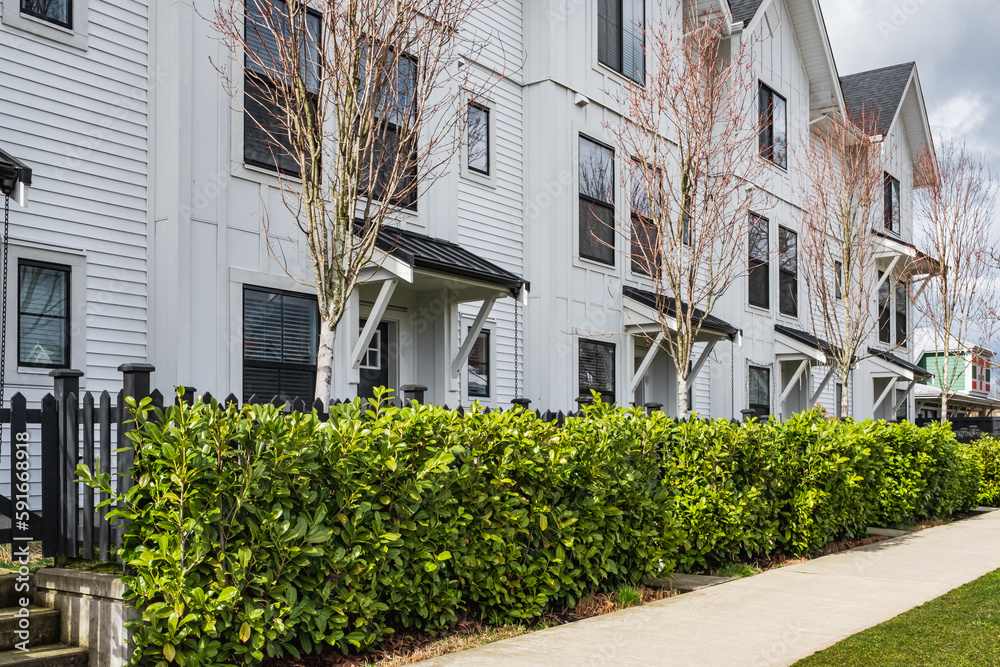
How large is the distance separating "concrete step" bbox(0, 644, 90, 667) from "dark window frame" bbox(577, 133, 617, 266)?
1041 cm

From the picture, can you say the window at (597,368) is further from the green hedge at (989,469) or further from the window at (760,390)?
the green hedge at (989,469)

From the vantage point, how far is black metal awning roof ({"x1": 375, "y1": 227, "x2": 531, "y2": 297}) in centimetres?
1041

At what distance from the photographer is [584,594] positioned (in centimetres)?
761

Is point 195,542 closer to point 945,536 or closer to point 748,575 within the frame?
point 748,575

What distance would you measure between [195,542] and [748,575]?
5.69 meters

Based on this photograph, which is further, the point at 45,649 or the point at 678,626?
the point at 678,626

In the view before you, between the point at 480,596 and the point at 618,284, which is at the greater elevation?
the point at 618,284

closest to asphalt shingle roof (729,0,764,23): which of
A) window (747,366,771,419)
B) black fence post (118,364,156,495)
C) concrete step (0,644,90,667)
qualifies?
window (747,366,771,419)

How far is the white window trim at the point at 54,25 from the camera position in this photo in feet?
27.1

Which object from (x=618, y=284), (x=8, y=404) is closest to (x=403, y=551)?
A: (x=8, y=404)

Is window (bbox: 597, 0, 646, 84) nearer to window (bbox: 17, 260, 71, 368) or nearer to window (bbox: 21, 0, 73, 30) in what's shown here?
window (bbox: 21, 0, 73, 30)

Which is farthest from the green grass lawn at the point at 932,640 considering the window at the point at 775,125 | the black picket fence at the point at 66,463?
the window at the point at 775,125

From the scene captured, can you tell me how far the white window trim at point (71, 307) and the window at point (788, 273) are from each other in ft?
49.9

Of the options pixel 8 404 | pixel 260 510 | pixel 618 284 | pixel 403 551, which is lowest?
pixel 403 551
